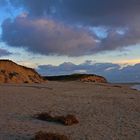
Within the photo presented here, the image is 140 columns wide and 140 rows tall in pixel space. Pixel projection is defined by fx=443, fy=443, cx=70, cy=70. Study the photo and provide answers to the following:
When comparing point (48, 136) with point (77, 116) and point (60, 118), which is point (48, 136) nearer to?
point (60, 118)

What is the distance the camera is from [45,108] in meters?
23.8

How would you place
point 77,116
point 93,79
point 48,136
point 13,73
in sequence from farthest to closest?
point 93,79
point 13,73
point 77,116
point 48,136

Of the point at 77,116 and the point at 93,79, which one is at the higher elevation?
the point at 93,79

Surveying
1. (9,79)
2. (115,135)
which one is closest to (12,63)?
(9,79)

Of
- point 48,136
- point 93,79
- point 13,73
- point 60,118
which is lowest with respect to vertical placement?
point 48,136

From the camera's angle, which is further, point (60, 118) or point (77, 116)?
point (77, 116)

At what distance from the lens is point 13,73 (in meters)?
53.2

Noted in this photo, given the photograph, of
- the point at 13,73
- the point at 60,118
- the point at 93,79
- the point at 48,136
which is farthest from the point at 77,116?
the point at 93,79

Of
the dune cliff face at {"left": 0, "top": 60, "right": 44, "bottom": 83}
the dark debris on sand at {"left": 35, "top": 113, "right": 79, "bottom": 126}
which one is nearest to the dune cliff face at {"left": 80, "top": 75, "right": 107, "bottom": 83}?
the dune cliff face at {"left": 0, "top": 60, "right": 44, "bottom": 83}

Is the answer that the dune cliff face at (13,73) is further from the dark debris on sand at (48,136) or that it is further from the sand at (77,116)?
the dark debris on sand at (48,136)

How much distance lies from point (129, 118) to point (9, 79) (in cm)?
3097

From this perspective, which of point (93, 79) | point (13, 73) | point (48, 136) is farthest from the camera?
point (93, 79)

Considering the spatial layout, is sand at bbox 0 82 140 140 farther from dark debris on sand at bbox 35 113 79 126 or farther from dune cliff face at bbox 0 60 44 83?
dune cliff face at bbox 0 60 44 83

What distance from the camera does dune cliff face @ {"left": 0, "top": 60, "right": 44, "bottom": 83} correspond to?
50850 mm
